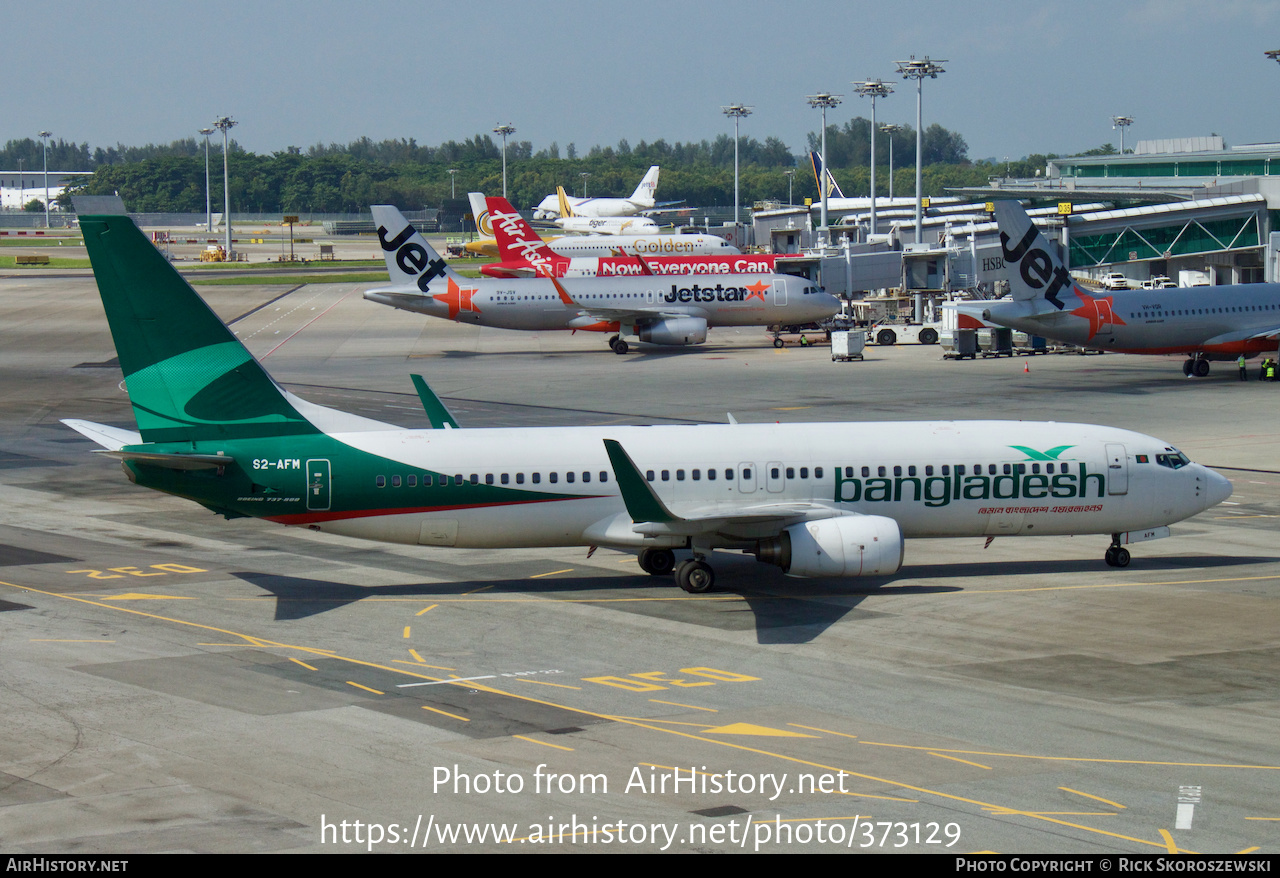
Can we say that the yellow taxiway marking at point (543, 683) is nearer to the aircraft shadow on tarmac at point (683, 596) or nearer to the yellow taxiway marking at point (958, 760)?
the aircraft shadow on tarmac at point (683, 596)

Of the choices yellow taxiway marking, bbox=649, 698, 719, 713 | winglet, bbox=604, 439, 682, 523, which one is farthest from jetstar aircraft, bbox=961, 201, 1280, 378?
yellow taxiway marking, bbox=649, 698, 719, 713

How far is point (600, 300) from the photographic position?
100062 mm

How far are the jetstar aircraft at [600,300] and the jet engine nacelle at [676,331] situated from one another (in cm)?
7

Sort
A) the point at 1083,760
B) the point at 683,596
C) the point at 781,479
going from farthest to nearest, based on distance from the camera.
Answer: the point at 781,479 → the point at 683,596 → the point at 1083,760

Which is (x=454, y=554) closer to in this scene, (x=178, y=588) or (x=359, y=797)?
(x=178, y=588)

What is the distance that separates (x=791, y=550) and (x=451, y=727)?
Answer: 12638 millimetres

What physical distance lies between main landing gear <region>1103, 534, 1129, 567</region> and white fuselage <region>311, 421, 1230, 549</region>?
1004 mm

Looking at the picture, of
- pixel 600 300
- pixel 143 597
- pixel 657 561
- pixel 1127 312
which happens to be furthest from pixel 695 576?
pixel 600 300

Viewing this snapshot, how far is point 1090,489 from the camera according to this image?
37750 millimetres

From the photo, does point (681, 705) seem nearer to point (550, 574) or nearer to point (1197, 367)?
point (550, 574)

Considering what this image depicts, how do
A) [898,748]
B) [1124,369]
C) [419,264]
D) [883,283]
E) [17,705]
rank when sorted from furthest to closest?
[883,283], [419,264], [1124,369], [17,705], [898,748]

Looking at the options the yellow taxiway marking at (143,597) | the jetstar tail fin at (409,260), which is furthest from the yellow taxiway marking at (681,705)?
the jetstar tail fin at (409,260)

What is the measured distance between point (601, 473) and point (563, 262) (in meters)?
81.8
